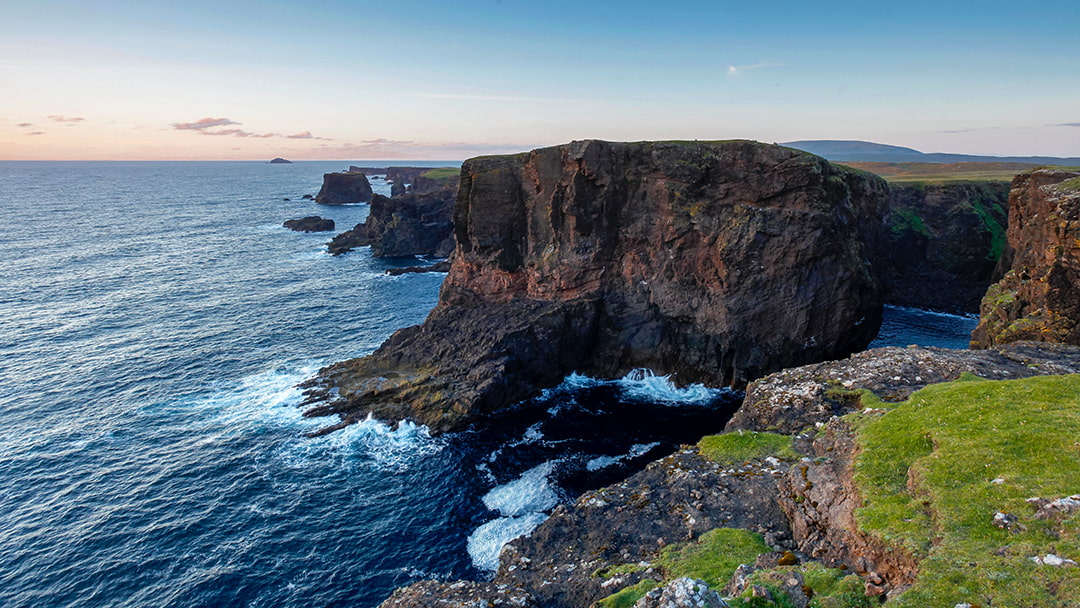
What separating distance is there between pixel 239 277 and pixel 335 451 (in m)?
55.6

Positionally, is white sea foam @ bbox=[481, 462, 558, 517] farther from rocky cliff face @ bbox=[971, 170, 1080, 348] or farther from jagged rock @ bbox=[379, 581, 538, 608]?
rocky cliff face @ bbox=[971, 170, 1080, 348]

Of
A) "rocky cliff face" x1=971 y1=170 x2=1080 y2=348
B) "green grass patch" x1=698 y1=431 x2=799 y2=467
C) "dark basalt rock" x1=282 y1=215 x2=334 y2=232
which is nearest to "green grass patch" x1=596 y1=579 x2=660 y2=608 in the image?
"green grass patch" x1=698 y1=431 x2=799 y2=467

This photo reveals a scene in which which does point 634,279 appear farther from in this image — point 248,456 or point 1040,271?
point 248,456

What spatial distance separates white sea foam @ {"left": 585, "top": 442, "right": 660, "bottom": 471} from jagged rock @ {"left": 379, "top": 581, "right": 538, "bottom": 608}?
1860cm

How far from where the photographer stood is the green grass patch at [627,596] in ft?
49.2

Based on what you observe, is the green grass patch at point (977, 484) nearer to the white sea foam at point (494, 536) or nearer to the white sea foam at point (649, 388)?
the white sea foam at point (494, 536)

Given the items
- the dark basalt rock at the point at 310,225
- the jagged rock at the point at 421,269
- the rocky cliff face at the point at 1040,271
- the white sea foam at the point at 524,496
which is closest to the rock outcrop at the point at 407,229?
the jagged rock at the point at 421,269

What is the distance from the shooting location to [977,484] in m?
14.7

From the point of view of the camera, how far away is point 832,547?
604 inches

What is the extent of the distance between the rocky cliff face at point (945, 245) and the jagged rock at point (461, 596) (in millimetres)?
70655

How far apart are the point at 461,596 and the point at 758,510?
10204mm

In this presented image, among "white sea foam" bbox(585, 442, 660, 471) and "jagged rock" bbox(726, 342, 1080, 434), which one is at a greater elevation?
"jagged rock" bbox(726, 342, 1080, 434)

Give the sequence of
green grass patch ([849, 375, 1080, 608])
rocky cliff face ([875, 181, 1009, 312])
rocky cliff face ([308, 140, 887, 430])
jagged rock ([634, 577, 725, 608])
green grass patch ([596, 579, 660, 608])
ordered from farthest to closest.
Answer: rocky cliff face ([875, 181, 1009, 312])
rocky cliff face ([308, 140, 887, 430])
green grass patch ([596, 579, 660, 608])
green grass patch ([849, 375, 1080, 608])
jagged rock ([634, 577, 725, 608])

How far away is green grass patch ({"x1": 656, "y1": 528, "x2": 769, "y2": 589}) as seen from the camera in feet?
52.1
